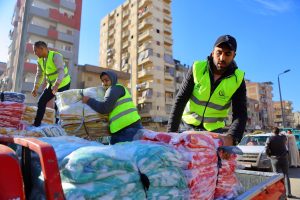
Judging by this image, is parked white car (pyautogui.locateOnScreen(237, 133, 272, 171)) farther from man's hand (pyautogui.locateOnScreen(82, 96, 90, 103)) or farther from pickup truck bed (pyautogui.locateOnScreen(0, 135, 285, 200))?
man's hand (pyautogui.locateOnScreen(82, 96, 90, 103))

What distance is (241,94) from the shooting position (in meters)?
2.66

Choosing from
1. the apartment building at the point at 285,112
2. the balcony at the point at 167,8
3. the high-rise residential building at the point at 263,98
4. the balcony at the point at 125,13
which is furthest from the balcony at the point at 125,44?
the apartment building at the point at 285,112

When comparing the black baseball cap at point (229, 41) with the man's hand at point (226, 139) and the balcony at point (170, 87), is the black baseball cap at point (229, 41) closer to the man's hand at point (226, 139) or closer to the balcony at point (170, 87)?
the man's hand at point (226, 139)

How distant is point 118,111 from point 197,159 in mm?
1569

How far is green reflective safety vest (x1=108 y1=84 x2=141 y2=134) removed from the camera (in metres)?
3.01

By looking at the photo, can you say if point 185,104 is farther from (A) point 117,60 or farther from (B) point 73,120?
(A) point 117,60

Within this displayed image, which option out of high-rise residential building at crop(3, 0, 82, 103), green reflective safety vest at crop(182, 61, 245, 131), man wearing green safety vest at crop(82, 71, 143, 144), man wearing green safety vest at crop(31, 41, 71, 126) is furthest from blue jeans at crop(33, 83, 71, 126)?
high-rise residential building at crop(3, 0, 82, 103)

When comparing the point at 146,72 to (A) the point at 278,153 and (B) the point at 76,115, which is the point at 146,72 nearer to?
(A) the point at 278,153

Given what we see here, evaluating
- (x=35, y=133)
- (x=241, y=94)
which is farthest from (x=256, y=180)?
(x=35, y=133)

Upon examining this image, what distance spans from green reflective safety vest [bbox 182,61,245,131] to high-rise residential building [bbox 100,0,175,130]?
43987mm

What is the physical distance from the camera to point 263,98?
91.2 m

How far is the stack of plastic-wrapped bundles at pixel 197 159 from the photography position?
5.34 feet

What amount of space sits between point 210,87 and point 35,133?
220cm

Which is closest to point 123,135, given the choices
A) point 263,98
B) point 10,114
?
point 10,114
